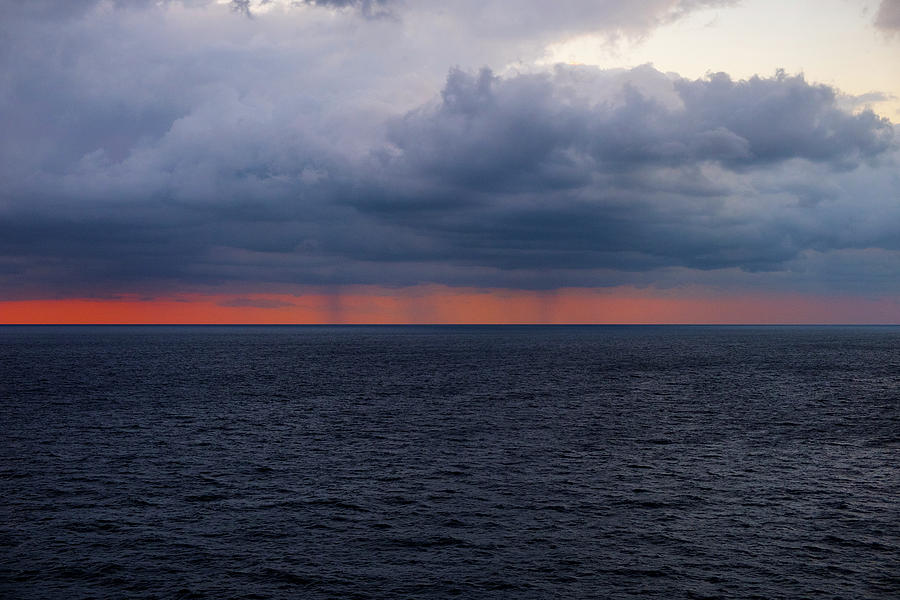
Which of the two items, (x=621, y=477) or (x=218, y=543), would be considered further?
(x=621, y=477)

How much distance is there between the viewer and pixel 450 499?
133 ft

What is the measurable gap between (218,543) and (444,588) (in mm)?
12450

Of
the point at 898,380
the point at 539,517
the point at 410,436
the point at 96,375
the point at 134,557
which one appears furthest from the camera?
the point at 96,375

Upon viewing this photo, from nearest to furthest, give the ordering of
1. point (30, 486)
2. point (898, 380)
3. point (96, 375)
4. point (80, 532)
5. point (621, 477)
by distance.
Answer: point (80, 532) → point (30, 486) → point (621, 477) → point (898, 380) → point (96, 375)

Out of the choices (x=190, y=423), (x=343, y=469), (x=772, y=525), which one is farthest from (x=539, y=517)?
(x=190, y=423)

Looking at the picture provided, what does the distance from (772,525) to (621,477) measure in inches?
454

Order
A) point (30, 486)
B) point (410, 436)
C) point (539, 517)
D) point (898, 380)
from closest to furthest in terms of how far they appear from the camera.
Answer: point (539, 517)
point (30, 486)
point (410, 436)
point (898, 380)

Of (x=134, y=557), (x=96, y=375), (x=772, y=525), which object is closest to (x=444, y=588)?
(x=134, y=557)

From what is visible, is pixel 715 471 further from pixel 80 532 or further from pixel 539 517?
pixel 80 532

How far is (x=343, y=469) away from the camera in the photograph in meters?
48.4

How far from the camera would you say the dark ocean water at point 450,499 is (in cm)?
2942

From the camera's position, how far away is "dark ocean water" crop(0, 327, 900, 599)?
96.5 feet

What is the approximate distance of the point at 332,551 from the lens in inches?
1280

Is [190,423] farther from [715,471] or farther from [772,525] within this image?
[772,525]
